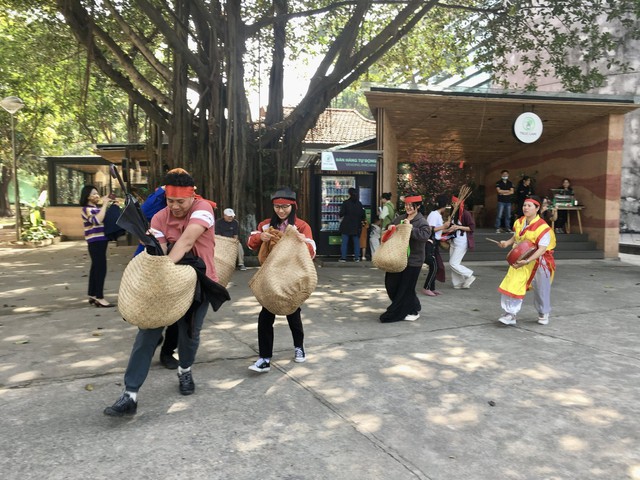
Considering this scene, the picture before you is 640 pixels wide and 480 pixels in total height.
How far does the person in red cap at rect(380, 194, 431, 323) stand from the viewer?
5.60 m

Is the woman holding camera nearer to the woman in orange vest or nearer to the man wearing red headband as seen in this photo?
the man wearing red headband

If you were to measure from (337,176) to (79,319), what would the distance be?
693 centimetres

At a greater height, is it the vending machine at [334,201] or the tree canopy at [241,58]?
the tree canopy at [241,58]

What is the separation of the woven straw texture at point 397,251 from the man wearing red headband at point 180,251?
2.46 meters

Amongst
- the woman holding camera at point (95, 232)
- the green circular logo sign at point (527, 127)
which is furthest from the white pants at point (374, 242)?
the woman holding camera at point (95, 232)

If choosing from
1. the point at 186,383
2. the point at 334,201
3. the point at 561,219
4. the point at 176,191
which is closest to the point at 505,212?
the point at 561,219

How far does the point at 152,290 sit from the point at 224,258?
1109 mm

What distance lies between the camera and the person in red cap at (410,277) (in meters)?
5.60

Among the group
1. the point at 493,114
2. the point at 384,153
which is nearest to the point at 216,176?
the point at 384,153

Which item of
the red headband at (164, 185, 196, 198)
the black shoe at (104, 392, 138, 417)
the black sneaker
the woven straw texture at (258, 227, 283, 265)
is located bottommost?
the black sneaker

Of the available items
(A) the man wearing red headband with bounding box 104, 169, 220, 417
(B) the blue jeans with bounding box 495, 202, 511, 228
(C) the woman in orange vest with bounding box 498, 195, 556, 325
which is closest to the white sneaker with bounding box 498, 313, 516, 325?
(C) the woman in orange vest with bounding box 498, 195, 556, 325

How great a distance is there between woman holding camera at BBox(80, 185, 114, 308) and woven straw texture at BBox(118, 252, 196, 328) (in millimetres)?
3644

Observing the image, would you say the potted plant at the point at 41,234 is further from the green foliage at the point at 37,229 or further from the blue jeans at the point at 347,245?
the blue jeans at the point at 347,245

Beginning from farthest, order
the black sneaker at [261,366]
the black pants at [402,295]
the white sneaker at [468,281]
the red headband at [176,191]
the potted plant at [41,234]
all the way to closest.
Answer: the potted plant at [41,234] → the white sneaker at [468,281] → the black pants at [402,295] → the black sneaker at [261,366] → the red headband at [176,191]
